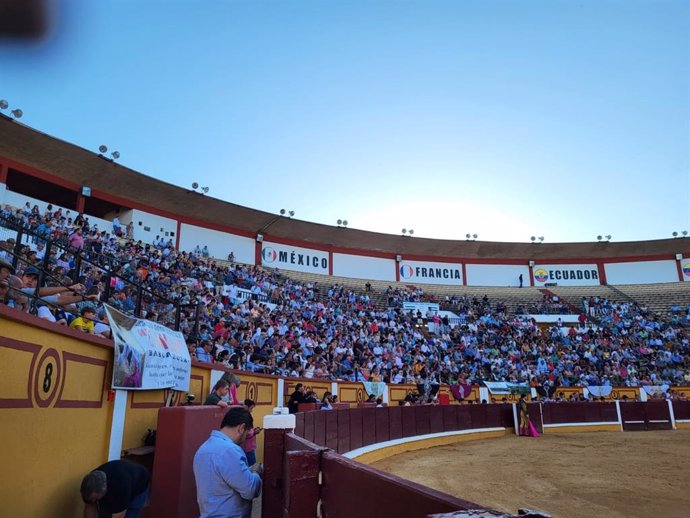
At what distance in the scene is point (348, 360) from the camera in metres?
17.0

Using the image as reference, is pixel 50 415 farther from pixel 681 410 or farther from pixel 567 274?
pixel 567 274

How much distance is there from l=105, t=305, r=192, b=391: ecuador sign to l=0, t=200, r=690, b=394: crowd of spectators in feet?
5.74

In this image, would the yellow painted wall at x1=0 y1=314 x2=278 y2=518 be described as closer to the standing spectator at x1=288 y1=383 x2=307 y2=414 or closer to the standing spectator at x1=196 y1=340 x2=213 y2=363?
the standing spectator at x1=196 y1=340 x2=213 y2=363

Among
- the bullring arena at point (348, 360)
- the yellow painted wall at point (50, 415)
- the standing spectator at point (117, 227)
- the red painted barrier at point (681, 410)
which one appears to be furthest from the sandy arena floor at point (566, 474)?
the standing spectator at point (117, 227)

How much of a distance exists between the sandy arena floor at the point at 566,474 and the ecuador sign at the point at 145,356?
3.93 meters

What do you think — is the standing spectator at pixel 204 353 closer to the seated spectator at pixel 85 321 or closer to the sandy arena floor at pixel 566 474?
the seated spectator at pixel 85 321

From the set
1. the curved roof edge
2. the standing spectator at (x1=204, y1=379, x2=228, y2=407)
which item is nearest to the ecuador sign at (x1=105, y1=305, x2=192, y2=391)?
the standing spectator at (x1=204, y1=379, x2=228, y2=407)

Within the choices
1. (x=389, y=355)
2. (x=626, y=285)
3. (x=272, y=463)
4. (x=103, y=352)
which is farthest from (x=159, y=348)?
(x=626, y=285)

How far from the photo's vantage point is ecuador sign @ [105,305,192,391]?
459 centimetres

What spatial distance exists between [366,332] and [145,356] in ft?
54.3

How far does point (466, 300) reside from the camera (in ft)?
97.8

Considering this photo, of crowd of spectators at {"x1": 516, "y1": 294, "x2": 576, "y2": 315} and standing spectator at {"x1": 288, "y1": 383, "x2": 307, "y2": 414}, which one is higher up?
crowd of spectators at {"x1": 516, "y1": 294, "x2": 576, "y2": 315}

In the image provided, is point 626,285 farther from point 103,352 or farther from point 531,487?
point 103,352

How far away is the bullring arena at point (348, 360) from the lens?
3.46m
